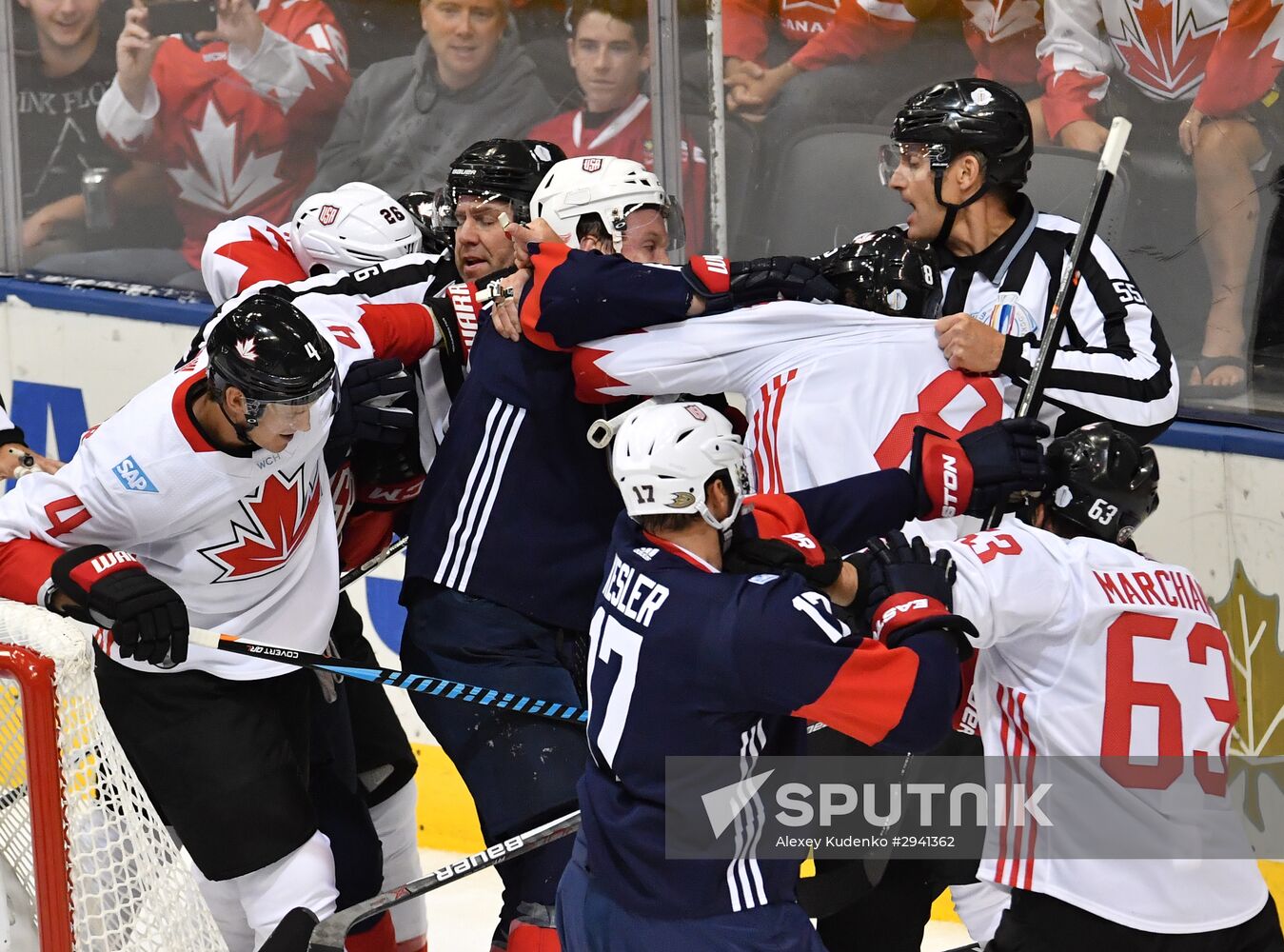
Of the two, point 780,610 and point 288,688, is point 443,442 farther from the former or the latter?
point 780,610

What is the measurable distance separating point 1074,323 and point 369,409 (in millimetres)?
A: 1145

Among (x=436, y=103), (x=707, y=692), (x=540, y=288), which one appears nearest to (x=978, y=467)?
(x=707, y=692)

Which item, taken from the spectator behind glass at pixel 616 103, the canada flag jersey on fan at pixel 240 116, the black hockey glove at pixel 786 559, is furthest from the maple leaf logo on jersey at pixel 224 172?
the black hockey glove at pixel 786 559

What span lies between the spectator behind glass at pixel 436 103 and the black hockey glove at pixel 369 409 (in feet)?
5.00

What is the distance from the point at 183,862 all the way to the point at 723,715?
92 cm

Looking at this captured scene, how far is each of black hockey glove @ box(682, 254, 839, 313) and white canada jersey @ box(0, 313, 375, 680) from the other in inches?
24.3

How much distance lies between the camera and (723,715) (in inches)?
90.4

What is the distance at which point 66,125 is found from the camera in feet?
17.0

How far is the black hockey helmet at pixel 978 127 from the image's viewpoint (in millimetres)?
2809

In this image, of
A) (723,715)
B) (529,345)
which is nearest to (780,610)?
(723,715)

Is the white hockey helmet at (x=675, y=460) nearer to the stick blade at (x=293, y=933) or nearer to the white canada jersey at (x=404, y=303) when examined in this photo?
the white canada jersey at (x=404, y=303)

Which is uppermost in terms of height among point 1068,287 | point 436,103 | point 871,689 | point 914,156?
point 914,156

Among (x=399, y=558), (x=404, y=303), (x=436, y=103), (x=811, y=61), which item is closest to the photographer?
(x=404, y=303)

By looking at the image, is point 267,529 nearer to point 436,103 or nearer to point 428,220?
point 428,220
